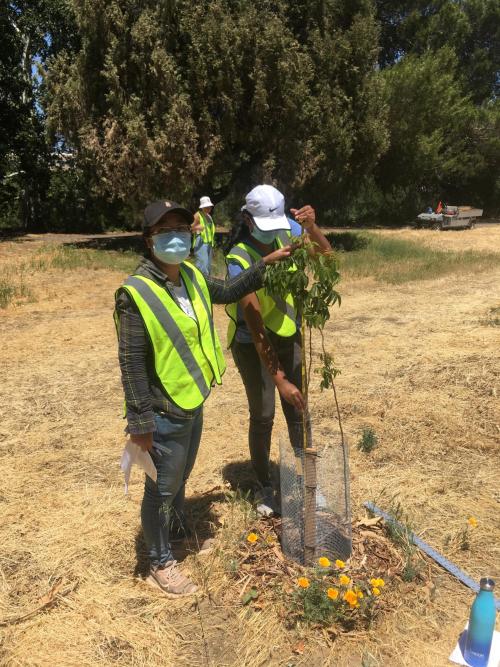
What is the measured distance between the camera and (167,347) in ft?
7.89

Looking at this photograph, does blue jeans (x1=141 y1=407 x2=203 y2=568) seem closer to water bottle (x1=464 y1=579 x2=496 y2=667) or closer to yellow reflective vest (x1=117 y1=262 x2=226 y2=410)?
yellow reflective vest (x1=117 y1=262 x2=226 y2=410)

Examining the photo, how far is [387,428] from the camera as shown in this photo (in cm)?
454

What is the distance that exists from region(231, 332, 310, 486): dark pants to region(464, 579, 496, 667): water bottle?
103cm

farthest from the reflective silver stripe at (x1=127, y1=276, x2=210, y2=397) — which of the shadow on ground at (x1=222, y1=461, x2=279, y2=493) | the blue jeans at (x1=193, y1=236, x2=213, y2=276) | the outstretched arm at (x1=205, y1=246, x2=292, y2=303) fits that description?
the blue jeans at (x1=193, y1=236, x2=213, y2=276)

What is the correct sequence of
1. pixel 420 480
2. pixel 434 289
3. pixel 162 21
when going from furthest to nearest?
pixel 162 21
pixel 434 289
pixel 420 480

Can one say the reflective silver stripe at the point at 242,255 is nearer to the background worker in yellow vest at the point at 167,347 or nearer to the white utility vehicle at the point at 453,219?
the background worker in yellow vest at the point at 167,347

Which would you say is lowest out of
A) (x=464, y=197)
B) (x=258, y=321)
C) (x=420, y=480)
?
(x=420, y=480)

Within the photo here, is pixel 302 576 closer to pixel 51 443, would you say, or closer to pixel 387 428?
pixel 387 428

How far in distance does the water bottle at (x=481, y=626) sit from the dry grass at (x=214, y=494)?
13 cm

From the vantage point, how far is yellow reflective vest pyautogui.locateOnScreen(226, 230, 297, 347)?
288 centimetres

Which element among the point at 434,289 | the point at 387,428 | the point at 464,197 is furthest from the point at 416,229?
the point at 387,428

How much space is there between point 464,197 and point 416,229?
7.88 meters

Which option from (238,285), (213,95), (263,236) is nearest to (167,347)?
(238,285)

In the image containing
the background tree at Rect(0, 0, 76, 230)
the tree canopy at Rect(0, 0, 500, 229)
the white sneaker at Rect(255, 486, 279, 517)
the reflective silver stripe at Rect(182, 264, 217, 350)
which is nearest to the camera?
the reflective silver stripe at Rect(182, 264, 217, 350)
